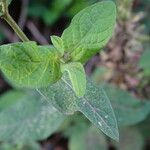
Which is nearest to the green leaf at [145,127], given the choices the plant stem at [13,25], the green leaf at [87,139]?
the green leaf at [87,139]

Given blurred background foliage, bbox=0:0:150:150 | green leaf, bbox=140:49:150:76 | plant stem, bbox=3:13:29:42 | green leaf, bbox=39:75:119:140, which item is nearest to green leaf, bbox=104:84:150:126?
blurred background foliage, bbox=0:0:150:150

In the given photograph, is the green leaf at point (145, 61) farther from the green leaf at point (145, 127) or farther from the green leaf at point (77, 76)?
the green leaf at point (77, 76)

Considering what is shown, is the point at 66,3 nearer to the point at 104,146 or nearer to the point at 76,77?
the point at 104,146

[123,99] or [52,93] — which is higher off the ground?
[52,93]

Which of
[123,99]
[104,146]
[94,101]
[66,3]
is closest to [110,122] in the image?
[94,101]

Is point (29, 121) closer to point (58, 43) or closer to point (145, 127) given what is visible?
point (145, 127)

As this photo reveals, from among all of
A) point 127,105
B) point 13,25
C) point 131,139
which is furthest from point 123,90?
point 13,25

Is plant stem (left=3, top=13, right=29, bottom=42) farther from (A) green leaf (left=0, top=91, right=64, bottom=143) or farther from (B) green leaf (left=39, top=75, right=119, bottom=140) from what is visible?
(A) green leaf (left=0, top=91, right=64, bottom=143)
